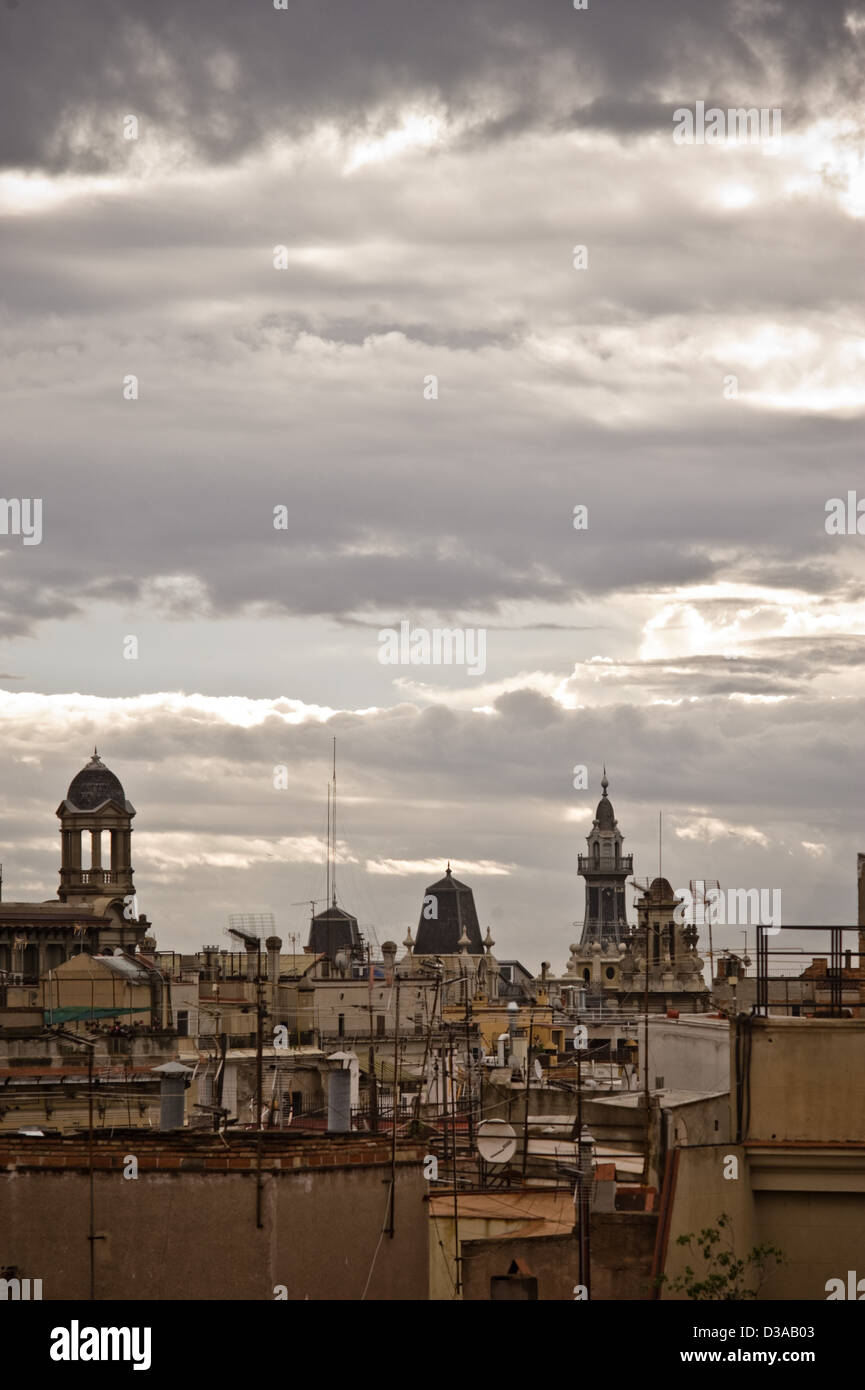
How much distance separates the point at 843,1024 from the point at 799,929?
5.11ft

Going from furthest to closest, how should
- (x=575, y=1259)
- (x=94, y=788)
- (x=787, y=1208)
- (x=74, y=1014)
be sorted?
(x=94, y=788)
(x=74, y=1014)
(x=575, y=1259)
(x=787, y=1208)

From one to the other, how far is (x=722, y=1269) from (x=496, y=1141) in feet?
24.8

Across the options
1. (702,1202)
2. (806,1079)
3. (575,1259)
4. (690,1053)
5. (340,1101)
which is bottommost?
(575,1259)

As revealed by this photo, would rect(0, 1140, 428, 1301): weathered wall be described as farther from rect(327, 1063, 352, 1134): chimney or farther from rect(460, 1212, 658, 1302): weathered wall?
rect(327, 1063, 352, 1134): chimney

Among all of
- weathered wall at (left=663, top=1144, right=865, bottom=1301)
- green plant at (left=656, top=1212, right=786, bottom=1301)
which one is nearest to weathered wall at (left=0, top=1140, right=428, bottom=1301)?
green plant at (left=656, top=1212, right=786, bottom=1301)

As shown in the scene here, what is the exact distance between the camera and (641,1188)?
2858 centimetres

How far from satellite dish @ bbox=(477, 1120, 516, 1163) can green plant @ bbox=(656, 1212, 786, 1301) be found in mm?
5653

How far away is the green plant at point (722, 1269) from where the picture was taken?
72.5ft

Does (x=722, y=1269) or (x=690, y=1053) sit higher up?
(x=690, y=1053)

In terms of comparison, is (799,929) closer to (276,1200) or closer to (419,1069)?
(276,1200)

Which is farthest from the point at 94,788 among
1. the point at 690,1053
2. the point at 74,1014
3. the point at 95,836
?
A: the point at 690,1053

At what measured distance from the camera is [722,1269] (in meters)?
23.7

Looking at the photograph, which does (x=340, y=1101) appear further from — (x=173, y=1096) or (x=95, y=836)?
(x=95, y=836)
